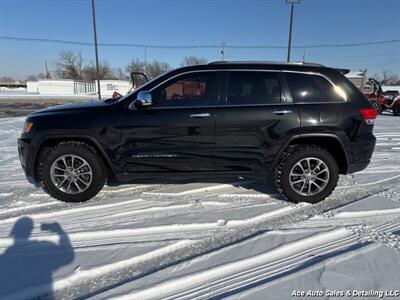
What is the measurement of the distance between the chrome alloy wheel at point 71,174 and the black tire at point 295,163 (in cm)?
260

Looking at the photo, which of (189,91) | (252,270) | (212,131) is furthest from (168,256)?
(189,91)

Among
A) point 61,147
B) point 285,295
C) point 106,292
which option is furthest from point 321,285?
point 61,147

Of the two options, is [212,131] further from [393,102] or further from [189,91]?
[393,102]

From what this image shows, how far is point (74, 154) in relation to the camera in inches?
159

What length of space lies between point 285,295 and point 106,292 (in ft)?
4.62

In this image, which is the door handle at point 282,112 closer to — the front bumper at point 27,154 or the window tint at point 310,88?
the window tint at point 310,88

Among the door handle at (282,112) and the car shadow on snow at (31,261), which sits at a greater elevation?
the door handle at (282,112)

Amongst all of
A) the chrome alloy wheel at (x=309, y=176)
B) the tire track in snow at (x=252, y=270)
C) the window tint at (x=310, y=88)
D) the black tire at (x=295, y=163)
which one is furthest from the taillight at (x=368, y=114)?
the tire track in snow at (x=252, y=270)

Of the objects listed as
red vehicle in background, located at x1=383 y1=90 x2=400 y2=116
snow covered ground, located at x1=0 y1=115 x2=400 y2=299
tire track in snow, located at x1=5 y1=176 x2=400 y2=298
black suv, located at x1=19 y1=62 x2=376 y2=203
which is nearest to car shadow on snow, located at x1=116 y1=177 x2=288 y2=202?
snow covered ground, located at x1=0 y1=115 x2=400 y2=299

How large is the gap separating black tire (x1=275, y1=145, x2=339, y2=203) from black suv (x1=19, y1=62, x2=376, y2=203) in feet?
0.04

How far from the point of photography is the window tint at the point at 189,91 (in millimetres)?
4008

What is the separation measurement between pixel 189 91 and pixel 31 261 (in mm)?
2605

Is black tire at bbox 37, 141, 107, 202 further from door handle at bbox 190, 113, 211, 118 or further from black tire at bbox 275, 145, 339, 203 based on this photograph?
black tire at bbox 275, 145, 339, 203

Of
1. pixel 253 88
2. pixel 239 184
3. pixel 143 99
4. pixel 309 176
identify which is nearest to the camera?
pixel 143 99
